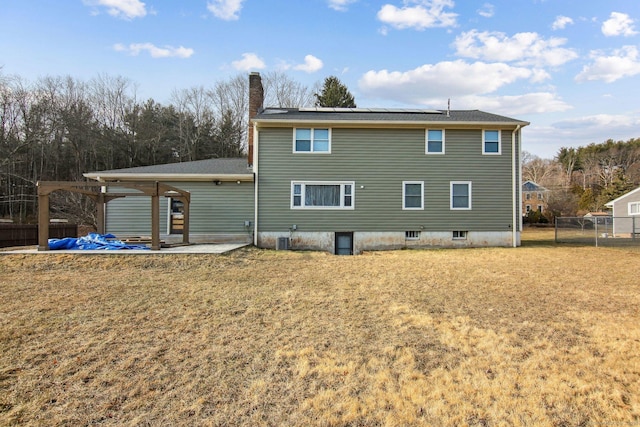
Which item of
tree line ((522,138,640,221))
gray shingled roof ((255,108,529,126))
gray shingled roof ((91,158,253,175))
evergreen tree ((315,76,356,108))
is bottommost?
gray shingled roof ((91,158,253,175))

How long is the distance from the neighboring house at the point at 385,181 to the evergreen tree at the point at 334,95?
2129 centimetres

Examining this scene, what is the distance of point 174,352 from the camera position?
11.8ft

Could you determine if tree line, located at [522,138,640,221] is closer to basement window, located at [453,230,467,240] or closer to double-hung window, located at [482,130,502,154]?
double-hung window, located at [482,130,502,154]

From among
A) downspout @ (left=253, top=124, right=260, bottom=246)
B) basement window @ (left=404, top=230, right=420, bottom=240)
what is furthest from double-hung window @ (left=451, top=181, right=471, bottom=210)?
downspout @ (left=253, top=124, right=260, bottom=246)

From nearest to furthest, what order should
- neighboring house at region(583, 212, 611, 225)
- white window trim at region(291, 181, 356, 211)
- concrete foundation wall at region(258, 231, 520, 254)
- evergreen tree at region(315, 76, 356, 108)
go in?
concrete foundation wall at region(258, 231, 520, 254) < white window trim at region(291, 181, 356, 211) < neighboring house at region(583, 212, 611, 225) < evergreen tree at region(315, 76, 356, 108)

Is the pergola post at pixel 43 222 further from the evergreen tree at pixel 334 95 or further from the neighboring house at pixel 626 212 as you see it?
the evergreen tree at pixel 334 95

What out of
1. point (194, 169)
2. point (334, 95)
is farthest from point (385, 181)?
point (334, 95)

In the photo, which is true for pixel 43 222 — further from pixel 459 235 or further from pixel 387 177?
pixel 459 235

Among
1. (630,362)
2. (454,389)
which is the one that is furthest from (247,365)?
(630,362)

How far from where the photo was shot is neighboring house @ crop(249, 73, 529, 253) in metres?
13.6

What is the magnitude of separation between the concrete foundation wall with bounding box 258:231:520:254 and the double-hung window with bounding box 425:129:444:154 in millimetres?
3260

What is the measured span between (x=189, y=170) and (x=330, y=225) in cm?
592

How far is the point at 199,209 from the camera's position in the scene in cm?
1354

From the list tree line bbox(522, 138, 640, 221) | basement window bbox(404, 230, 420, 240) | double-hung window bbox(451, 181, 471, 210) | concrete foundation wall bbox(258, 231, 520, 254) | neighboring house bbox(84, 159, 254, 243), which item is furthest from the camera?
tree line bbox(522, 138, 640, 221)
